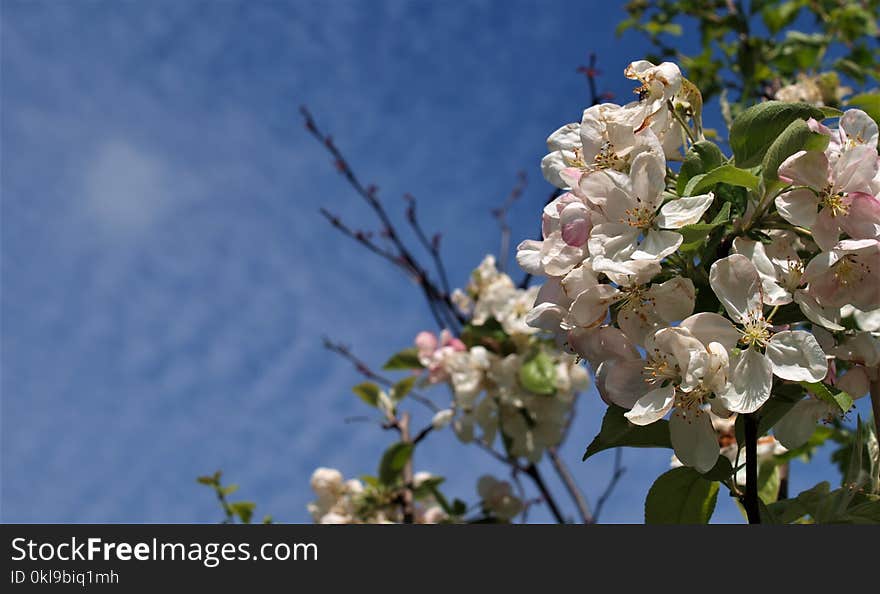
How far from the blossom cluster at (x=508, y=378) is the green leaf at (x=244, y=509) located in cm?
67

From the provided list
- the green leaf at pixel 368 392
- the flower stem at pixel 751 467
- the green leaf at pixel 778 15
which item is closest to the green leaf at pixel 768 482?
the flower stem at pixel 751 467

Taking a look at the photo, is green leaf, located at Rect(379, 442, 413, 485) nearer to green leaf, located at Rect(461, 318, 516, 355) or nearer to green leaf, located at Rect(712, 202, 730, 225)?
green leaf, located at Rect(461, 318, 516, 355)

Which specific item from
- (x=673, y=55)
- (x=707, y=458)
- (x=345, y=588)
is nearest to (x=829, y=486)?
(x=707, y=458)

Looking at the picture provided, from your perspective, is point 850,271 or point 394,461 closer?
point 850,271

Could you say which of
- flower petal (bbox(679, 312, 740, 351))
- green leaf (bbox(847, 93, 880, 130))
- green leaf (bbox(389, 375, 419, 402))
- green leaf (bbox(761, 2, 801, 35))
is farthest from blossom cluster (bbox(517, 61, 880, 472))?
green leaf (bbox(761, 2, 801, 35))

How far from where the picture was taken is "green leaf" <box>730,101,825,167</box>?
2.92 feet

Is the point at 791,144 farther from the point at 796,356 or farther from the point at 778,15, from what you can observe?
the point at 778,15

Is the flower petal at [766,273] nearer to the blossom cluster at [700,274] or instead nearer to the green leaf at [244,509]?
the blossom cluster at [700,274]

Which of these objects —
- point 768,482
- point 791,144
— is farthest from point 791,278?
point 768,482

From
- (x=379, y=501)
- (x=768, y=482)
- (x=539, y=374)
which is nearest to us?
(x=768, y=482)

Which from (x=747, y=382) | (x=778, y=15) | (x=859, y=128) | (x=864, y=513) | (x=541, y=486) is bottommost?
(x=864, y=513)

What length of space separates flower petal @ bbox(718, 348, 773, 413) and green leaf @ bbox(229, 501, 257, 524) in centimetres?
199

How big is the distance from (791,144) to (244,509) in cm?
211

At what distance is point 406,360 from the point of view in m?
2.54
